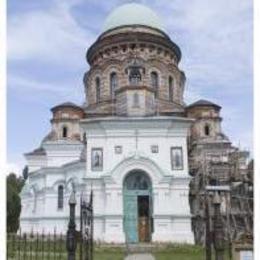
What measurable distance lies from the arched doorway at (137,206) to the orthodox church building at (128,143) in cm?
4

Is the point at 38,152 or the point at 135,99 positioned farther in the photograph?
the point at 38,152

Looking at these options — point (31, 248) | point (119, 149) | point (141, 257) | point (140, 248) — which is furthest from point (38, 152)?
point (31, 248)

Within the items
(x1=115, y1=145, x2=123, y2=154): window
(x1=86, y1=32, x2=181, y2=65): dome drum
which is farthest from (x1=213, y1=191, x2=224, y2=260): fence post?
(x1=86, y1=32, x2=181, y2=65): dome drum

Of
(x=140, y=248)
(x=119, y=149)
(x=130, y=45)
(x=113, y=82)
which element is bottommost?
(x=140, y=248)

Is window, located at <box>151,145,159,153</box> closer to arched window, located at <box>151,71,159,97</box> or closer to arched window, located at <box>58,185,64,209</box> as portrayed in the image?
arched window, located at <box>58,185,64,209</box>

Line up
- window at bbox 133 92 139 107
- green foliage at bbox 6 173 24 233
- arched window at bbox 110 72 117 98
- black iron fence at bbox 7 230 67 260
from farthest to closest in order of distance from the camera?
1. green foliage at bbox 6 173 24 233
2. arched window at bbox 110 72 117 98
3. window at bbox 133 92 139 107
4. black iron fence at bbox 7 230 67 260

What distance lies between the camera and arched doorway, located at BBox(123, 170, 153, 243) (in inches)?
877

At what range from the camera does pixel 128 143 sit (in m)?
23.0

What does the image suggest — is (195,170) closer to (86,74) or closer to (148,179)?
(148,179)

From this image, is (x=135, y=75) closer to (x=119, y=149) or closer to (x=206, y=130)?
(x=206, y=130)

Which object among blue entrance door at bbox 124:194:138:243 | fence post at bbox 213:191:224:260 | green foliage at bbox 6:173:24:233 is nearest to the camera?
fence post at bbox 213:191:224:260

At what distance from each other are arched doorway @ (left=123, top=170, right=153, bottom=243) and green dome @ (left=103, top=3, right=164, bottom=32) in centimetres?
1211

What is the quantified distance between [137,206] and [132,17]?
1398 centimetres

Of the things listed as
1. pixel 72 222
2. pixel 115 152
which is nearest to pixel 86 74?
pixel 115 152
